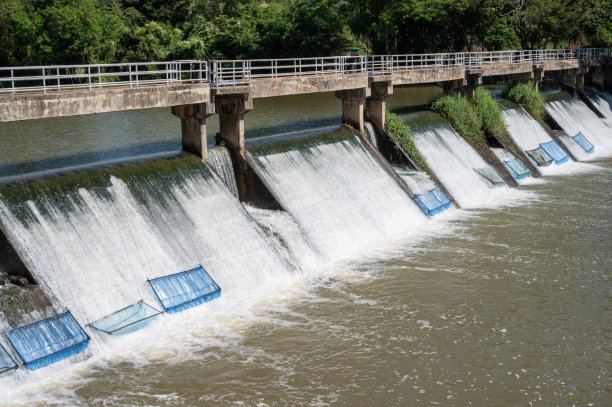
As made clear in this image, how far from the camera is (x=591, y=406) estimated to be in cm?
1558

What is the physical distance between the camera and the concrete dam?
58.1ft

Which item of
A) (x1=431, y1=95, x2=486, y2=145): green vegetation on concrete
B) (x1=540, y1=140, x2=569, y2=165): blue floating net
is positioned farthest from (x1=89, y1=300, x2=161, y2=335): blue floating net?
(x1=540, y1=140, x2=569, y2=165): blue floating net

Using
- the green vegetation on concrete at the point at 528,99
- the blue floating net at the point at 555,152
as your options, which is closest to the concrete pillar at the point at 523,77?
the green vegetation on concrete at the point at 528,99

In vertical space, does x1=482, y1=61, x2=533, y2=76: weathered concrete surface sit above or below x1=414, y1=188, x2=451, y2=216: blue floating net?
above

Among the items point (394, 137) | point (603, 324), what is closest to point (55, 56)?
point (394, 137)

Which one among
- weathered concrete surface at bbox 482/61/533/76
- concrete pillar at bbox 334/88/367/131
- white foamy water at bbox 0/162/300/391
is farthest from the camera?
weathered concrete surface at bbox 482/61/533/76

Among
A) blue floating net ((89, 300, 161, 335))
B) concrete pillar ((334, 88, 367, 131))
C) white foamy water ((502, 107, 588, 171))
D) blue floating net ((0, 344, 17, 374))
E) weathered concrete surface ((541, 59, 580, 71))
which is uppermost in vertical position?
weathered concrete surface ((541, 59, 580, 71))

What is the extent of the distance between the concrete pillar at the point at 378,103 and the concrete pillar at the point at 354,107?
142cm

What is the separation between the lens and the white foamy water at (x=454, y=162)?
34219 millimetres

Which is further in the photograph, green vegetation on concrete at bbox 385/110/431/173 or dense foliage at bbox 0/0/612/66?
dense foliage at bbox 0/0/612/66

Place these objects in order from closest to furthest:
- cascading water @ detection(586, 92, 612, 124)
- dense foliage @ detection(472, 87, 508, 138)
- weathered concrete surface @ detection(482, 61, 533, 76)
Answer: dense foliage @ detection(472, 87, 508, 138)
weathered concrete surface @ detection(482, 61, 533, 76)
cascading water @ detection(586, 92, 612, 124)

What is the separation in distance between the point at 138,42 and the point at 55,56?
11492mm

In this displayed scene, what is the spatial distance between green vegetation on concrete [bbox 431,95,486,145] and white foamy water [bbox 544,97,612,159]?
10440 millimetres

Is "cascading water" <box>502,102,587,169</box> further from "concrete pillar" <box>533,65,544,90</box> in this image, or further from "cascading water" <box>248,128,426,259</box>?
"cascading water" <box>248,128,426,259</box>
